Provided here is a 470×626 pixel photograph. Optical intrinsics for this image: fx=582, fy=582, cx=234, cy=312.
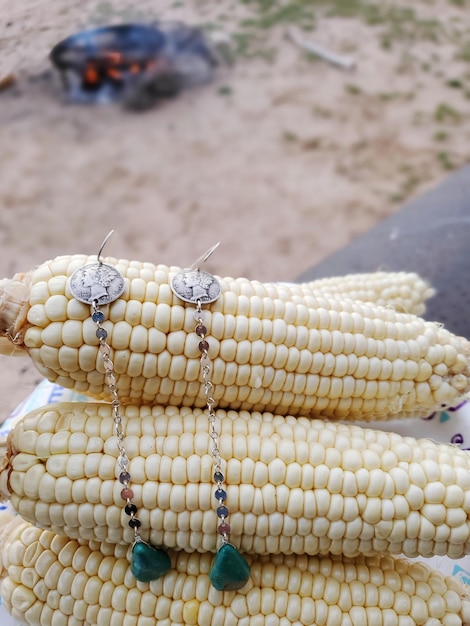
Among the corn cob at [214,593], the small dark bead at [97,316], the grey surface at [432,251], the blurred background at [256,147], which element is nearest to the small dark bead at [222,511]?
the corn cob at [214,593]

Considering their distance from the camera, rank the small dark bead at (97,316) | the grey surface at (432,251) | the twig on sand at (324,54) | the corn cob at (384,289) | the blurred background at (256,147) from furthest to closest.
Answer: the twig on sand at (324,54) < the blurred background at (256,147) < the grey surface at (432,251) < the corn cob at (384,289) < the small dark bead at (97,316)

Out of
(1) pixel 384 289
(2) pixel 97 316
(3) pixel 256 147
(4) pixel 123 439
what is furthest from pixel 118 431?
(3) pixel 256 147

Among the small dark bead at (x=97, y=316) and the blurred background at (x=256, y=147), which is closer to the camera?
the small dark bead at (x=97, y=316)

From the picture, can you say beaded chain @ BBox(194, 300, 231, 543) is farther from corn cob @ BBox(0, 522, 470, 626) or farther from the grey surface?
the grey surface

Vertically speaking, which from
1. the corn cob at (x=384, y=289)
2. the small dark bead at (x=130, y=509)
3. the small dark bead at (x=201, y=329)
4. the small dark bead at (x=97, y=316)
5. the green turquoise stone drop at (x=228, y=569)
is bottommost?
the corn cob at (x=384, y=289)

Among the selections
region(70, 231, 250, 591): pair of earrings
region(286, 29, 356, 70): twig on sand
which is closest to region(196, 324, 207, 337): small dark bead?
region(70, 231, 250, 591): pair of earrings

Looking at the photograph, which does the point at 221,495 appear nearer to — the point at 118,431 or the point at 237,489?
the point at 237,489

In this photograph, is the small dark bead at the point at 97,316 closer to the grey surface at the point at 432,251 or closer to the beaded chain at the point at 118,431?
the beaded chain at the point at 118,431
